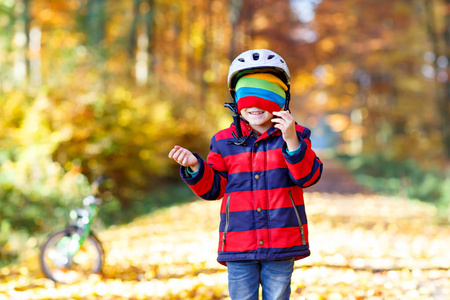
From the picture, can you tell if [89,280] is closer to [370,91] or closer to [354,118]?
[370,91]

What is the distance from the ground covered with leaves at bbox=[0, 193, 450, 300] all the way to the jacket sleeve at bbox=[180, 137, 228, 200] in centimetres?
238

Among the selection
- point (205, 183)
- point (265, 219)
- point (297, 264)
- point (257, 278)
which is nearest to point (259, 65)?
point (205, 183)

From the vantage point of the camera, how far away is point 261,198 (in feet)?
10.2

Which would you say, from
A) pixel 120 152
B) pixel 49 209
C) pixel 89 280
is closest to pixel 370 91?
pixel 120 152

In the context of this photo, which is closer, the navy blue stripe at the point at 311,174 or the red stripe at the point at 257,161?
the navy blue stripe at the point at 311,174

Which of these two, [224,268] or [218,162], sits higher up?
[218,162]

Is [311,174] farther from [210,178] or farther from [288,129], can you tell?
[210,178]

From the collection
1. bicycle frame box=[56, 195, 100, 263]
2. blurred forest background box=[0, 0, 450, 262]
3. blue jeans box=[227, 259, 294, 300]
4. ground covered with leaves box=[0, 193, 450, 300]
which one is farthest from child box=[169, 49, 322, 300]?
blurred forest background box=[0, 0, 450, 262]

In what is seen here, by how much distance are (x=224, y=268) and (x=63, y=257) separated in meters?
1.93

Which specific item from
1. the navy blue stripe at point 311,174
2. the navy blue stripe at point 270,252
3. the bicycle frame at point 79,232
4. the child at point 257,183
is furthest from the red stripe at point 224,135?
the bicycle frame at point 79,232

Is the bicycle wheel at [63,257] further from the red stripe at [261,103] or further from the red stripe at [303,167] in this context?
the red stripe at [303,167]

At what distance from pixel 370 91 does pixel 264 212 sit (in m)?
26.0

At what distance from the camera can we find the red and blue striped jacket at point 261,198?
3047mm

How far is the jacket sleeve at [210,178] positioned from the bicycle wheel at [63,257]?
317cm
